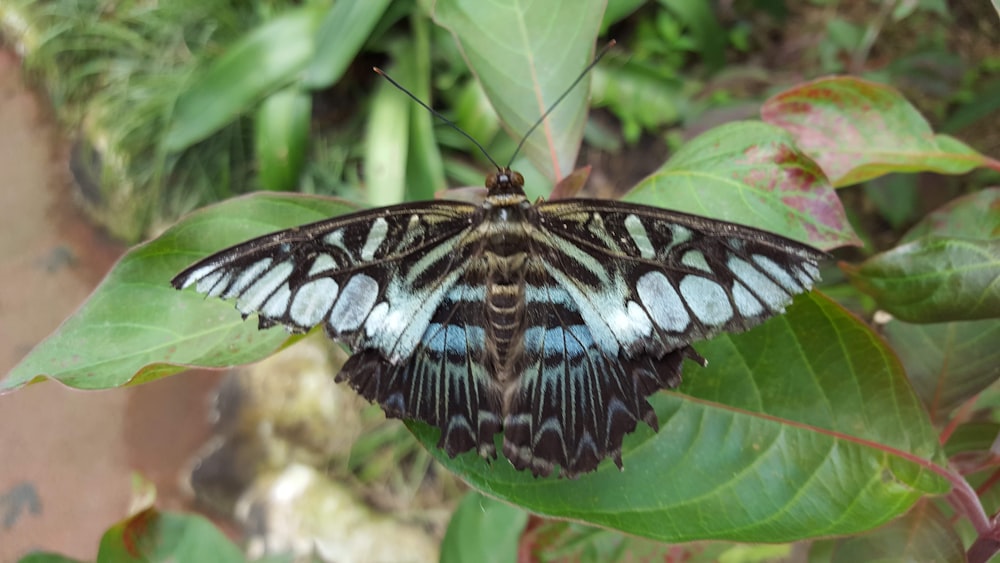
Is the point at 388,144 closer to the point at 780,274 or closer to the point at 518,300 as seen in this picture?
the point at 518,300

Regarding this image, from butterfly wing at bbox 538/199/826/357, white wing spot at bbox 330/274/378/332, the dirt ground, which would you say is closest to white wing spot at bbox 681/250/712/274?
butterfly wing at bbox 538/199/826/357

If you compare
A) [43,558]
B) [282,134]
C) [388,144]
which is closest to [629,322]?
[43,558]

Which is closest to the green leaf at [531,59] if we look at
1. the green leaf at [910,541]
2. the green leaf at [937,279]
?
the green leaf at [937,279]

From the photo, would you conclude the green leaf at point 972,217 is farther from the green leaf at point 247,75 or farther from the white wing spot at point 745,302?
the green leaf at point 247,75

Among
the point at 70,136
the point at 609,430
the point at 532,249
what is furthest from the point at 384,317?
the point at 70,136

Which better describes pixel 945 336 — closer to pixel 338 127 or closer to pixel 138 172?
pixel 338 127
